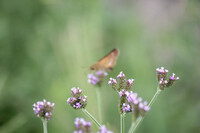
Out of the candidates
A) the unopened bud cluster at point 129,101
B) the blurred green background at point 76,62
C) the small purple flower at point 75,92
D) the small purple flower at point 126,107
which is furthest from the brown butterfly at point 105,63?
the blurred green background at point 76,62

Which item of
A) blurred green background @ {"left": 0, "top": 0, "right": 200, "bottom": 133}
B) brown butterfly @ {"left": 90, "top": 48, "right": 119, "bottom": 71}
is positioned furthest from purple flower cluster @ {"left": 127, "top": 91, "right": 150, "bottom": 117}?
blurred green background @ {"left": 0, "top": 0, "right": 200, "bottom": 133}

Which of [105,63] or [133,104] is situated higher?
[105,63]

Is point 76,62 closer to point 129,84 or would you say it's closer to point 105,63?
point 105,63

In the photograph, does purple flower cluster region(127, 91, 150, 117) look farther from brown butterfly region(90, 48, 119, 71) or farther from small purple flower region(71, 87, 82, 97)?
brown butterfly region(90, 48, 119, 71)

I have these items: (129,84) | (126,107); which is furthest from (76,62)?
(126,107)

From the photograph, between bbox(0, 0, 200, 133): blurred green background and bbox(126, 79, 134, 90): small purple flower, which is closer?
bbox(126, 79, 134, 90): small purple flower

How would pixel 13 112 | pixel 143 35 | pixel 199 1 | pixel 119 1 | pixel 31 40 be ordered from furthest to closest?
pixel 119 1, pixel 143 35, pixel 31 40, pixel 13 112, pixel 199 1

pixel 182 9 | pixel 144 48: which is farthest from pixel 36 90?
pixel 182 9

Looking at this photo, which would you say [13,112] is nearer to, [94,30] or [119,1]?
[94,30]
